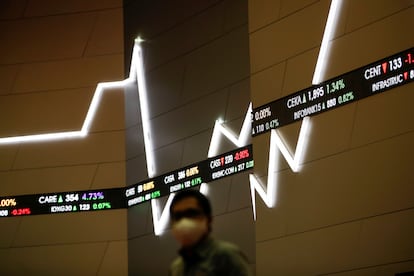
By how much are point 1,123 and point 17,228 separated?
1109 millimetres

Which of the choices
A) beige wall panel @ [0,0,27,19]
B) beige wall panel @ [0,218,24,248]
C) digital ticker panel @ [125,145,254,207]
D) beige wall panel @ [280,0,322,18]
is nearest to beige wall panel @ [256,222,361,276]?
digital ticker panel @ [125,145,254,207]

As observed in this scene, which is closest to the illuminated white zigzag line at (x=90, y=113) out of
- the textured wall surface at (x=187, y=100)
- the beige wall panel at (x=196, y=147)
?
the textured wall surface at (x=187, y=100)

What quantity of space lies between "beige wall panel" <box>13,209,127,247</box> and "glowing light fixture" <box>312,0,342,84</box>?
2787 millimetres

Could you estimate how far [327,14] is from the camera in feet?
19.7

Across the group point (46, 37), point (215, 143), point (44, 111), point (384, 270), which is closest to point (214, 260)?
point (384, 270)

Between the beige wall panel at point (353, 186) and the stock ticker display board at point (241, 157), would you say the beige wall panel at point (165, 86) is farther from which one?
the beige wall panel at point (353, 186)

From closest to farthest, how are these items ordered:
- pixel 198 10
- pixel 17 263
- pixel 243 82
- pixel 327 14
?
pixel 327 14 < pixel 243 82 < pixel 198 10 < pixel 17 263

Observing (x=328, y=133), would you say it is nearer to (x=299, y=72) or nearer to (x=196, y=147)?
(x=299, y=72)

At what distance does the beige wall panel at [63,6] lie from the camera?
8.40m

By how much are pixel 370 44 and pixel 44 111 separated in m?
3.90

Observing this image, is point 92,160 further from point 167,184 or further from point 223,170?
point 223,170

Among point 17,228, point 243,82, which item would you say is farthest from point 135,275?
point 243,82

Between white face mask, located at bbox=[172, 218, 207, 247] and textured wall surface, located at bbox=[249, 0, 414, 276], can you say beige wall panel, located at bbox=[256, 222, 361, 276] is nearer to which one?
textured wall surface, located at bbox=[249, 0, 414, 276]

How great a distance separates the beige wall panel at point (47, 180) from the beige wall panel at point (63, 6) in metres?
1.70
